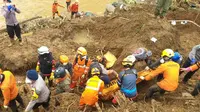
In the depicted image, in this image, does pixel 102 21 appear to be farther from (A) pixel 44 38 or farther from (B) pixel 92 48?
(A) pixel 44 38

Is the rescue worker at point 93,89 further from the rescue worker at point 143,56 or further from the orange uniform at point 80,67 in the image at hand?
the rescue worker at point 143,56

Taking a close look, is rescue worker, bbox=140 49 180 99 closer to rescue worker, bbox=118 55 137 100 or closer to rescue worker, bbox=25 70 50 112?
rescue worker, bbox=118 55 137 100

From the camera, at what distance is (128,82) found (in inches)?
250

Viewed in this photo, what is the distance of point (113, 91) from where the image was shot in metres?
6.95

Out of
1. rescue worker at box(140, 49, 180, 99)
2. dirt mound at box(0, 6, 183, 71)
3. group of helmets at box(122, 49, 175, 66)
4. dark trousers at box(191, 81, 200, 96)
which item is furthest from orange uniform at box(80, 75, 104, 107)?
dirt mound at box(0, 6, 183, 71)

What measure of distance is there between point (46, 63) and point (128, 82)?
108 inches

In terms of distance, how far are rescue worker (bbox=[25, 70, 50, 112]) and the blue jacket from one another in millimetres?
1953

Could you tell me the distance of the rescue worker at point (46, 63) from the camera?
24.6ft

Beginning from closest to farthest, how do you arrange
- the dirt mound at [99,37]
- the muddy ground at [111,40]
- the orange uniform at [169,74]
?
1. the orange uniform at [169,74]
2. the muddy ground at [111,40]
3. the dirt mound at [99,37]

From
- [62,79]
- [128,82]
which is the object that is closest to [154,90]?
[128,82]

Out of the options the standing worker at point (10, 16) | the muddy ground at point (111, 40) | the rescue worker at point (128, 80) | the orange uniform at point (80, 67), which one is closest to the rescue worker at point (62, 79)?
the muddy ground at point (111, 40)

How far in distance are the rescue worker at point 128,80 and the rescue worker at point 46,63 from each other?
7.69 feet

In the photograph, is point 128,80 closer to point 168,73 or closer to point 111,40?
point 168,73

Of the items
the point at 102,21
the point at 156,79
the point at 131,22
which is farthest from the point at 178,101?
→ the point at 102,21
